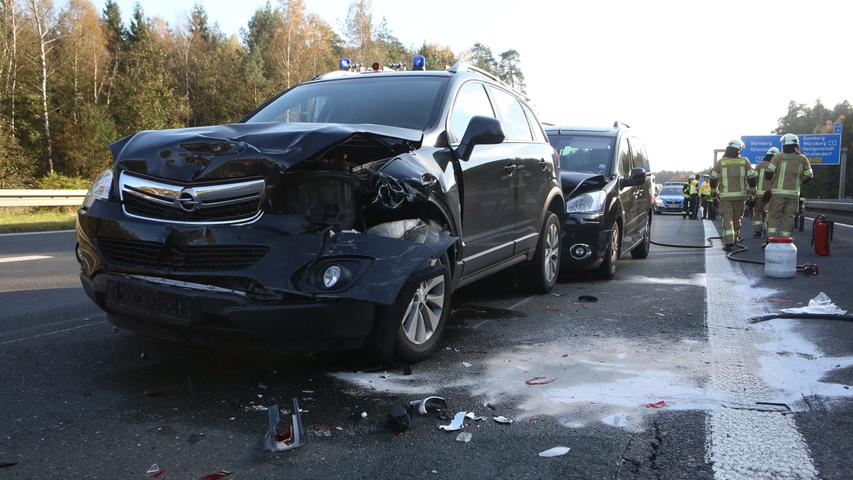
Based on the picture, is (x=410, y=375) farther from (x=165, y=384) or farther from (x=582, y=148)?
(x=582, y=148)

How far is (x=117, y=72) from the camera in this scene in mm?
47281

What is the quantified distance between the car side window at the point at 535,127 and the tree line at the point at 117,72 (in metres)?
24.6

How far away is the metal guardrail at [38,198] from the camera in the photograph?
55.5ft

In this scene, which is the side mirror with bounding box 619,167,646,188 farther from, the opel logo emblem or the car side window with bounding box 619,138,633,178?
the opel logo emblem

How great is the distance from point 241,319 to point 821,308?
4.97m

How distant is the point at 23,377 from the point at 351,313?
1866 millimetres

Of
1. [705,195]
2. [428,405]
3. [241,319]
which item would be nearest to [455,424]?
[428,405]

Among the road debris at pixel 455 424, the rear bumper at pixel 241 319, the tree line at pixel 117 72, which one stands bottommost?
the road debris at pixel 455 424

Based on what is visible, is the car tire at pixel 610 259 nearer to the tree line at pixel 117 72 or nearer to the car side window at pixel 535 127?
the car side window at pixel 535 127

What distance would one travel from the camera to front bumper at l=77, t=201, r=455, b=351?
3229mm

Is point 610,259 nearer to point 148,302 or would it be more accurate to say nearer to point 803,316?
point 803,316

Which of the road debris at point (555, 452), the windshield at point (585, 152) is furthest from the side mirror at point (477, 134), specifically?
the windshield at point (585, 152)

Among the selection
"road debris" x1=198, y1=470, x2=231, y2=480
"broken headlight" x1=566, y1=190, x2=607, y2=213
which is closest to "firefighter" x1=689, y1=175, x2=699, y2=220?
"broken headlight" x1=566, y1=190, x2=607, y2=213

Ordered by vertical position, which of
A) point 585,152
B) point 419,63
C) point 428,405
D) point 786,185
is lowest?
point 428,405
